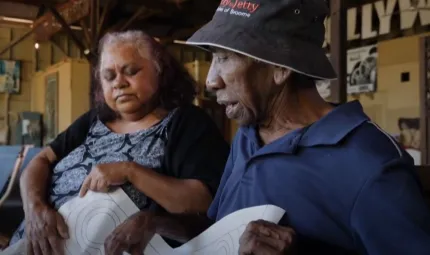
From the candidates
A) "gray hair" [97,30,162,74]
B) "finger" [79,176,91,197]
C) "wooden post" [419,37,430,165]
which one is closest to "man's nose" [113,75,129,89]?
"gray hair" [97,30,162,74]

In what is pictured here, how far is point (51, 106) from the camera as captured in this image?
995cm

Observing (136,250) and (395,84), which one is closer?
(136,250)

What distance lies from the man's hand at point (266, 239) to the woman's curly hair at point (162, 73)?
929mm

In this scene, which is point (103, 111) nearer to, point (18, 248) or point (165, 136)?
point (165, 136)

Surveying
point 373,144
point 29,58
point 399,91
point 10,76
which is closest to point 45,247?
point 373,144

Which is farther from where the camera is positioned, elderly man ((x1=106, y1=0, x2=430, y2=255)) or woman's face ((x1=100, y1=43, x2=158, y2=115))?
woman's face ((x1=100, y1=43, x2=158, y2=115))

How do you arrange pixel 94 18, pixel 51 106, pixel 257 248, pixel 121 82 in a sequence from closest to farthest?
pixel 257 248 → pixel 121 82 → pixel 94 18 → pixel 51 106

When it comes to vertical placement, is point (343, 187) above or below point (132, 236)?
above

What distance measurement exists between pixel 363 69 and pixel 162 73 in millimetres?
5769

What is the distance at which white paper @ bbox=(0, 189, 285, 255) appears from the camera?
1111mm

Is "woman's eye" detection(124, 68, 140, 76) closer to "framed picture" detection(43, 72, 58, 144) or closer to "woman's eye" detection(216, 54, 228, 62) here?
"woman's eye" detection(216, 54, 228, 62)

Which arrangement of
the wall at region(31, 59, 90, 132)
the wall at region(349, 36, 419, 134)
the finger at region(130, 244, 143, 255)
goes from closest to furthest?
the finger at region(130, 244, 143, 255) < the wall at region(349, 36, 419, 134) < the wall at region(31, 59, 90, 132)

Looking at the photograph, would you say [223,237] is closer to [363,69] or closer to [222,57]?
[222,57]

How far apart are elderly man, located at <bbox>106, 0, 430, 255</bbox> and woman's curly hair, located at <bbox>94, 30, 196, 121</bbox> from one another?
2.34ft
